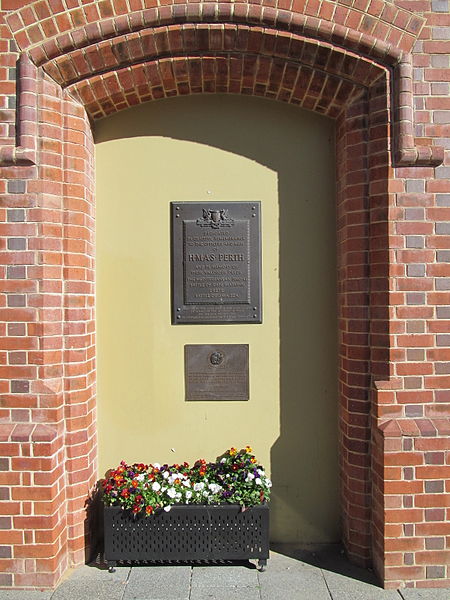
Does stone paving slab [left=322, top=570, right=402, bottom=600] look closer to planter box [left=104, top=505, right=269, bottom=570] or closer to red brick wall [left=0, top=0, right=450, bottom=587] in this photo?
red brick wall [left=0, top=0, right=450, bottom=587]

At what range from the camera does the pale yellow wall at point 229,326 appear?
151 inches

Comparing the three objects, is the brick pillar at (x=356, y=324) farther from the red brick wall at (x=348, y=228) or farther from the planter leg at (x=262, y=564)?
the planter leg at (x=262, y=564)

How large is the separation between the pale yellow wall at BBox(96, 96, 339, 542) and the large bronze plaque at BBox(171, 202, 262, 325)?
9 centimetres

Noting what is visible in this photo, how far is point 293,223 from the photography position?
3.85m

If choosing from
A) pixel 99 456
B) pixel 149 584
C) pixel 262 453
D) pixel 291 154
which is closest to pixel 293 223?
pixel 291 154

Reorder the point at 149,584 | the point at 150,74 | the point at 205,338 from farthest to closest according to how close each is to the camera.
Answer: the point at 205,338 → the point at 150,74 → the point at 149,584

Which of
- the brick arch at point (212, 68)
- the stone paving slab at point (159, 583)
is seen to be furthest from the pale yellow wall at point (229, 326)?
the stone paving slab at point (159, 583)

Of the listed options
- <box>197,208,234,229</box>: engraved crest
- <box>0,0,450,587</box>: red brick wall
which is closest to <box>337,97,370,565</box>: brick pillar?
<box>0,0,450,587</box>: red brick wall

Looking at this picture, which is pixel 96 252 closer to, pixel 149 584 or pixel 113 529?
pixel 113 529

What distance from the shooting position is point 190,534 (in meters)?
3.42

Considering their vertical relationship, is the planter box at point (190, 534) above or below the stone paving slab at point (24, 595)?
above

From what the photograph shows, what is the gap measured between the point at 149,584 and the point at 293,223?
2.73 m

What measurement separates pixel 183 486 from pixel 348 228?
216 cm

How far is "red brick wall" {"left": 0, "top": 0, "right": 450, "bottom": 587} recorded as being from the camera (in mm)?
3289
